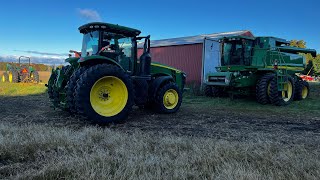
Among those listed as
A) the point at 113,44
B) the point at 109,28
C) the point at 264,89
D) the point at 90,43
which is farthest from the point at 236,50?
the point at 90,43

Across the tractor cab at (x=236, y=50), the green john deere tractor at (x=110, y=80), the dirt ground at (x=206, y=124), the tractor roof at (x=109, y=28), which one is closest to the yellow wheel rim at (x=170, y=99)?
the green john deere tractor at (x=110, y=80)

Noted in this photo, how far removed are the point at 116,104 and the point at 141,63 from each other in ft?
5.04

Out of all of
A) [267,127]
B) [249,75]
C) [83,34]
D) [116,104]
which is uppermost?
[83,34]

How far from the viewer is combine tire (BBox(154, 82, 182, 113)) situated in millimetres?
8477

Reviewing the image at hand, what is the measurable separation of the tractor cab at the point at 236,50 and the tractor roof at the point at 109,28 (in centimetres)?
640

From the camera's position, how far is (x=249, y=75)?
12.1 m

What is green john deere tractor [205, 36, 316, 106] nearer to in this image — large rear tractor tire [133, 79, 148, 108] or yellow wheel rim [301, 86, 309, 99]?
yellow wheel rim [301, 86, 309, 99]

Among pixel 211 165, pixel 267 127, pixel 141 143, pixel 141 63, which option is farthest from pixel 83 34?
pixel 211 165

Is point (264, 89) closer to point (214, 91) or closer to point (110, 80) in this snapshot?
point (214, 91)

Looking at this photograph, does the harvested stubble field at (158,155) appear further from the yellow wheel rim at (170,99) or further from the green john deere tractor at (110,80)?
the yellow wheel rim at (170,99)

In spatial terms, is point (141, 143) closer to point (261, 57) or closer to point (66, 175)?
point (66, 175)

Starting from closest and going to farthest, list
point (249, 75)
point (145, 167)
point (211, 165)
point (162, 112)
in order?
point (145, 167) < point (211, 165) < point (162, 112) < point (249, 75)

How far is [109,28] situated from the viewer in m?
7.32

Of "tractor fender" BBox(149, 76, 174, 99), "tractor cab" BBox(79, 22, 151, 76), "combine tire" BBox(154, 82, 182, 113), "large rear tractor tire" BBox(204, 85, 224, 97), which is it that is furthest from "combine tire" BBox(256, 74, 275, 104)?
"tractor cab" BBox(79, 22, 151, 76)
